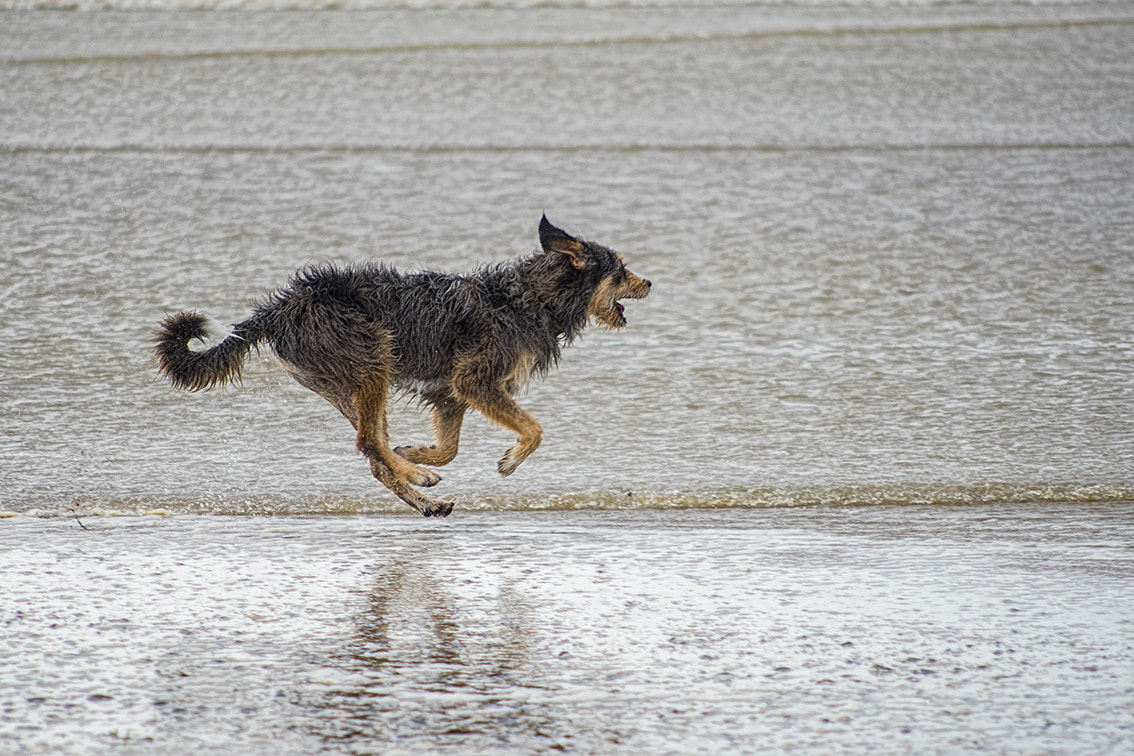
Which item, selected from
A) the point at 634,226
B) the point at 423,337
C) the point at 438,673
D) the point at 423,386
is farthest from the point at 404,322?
the point at 634,226

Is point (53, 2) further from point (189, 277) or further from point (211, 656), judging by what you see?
point (211, 656)

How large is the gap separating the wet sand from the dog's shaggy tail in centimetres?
54

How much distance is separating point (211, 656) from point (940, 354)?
4.26m

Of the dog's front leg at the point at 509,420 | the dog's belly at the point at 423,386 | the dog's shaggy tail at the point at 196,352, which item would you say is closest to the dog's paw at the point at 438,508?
the dog's front leg at the point at 509,420

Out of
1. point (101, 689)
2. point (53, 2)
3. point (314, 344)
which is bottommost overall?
point (101, 689)

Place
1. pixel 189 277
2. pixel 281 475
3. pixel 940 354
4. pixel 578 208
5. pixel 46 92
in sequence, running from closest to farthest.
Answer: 1. pixel 281 475
2. pixel 940 354
3. pixel 189 277
4. pixel 578 208
5. pixel 46 92

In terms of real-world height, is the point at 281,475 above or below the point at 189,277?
below

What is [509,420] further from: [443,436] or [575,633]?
[575,633]

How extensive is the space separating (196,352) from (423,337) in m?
0.85

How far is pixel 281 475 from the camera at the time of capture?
538 cm

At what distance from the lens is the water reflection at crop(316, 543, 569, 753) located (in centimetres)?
306

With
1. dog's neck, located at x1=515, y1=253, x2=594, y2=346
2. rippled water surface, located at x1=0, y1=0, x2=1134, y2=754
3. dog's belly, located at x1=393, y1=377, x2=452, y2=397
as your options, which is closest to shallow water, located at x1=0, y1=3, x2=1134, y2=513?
rippled water surface, located at x1=0, y1=0, x2=1134, y2=754

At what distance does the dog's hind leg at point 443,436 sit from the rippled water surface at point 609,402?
15 centimetres

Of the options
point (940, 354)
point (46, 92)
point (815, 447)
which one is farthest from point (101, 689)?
point (46, 92)
